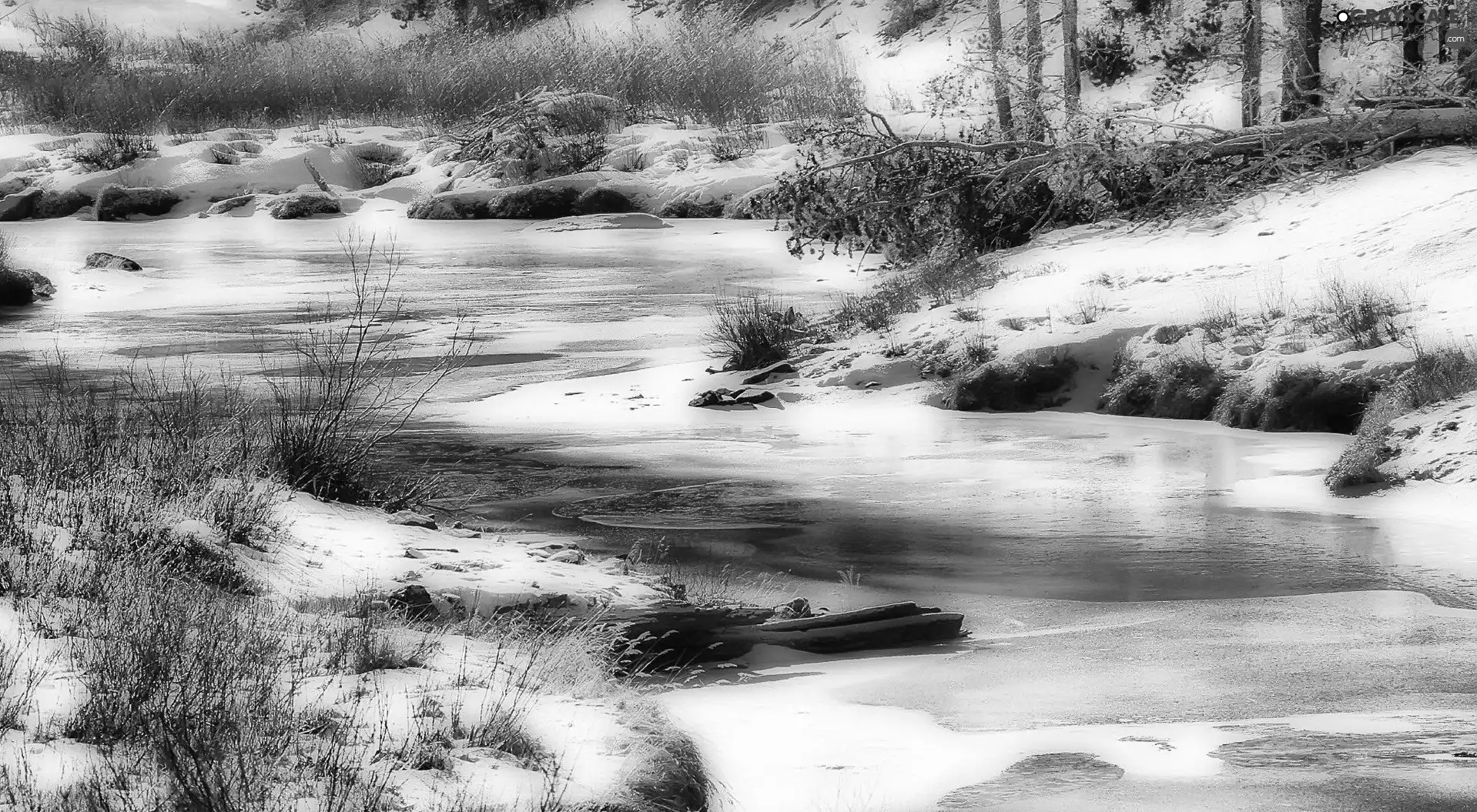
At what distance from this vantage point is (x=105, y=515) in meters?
5.18

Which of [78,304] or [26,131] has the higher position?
[26,131]

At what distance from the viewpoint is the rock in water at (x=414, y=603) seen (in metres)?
5.39

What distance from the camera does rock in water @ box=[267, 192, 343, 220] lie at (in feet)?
98.6

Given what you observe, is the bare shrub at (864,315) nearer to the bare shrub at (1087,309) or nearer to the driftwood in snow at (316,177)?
the bare shrub at (1087,309)

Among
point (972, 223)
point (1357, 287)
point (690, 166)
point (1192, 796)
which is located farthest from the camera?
point (690, 166)

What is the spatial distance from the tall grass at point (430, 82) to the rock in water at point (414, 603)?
2725cm

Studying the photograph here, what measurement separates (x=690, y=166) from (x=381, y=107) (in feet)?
44.6

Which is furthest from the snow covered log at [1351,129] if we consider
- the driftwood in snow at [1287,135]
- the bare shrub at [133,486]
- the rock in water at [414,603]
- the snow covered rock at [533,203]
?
the snow covered rock at [533,203]

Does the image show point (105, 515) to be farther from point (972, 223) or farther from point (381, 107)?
point (381, 107)

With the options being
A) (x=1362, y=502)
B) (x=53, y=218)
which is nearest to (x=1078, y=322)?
(x=1362, y=502)

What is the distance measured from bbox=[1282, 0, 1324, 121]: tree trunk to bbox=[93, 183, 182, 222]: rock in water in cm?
2302

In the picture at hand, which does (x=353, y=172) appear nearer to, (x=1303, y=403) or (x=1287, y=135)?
(x=1287, y=135)

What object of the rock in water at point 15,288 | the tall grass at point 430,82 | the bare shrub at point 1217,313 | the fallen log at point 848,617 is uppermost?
the tall grass at point 430,82

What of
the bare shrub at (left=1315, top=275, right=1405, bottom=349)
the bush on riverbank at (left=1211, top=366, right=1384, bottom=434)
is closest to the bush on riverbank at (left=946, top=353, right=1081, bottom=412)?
the bush on riverbank at (left=1211, top=366, right=1384, bottom=434)
